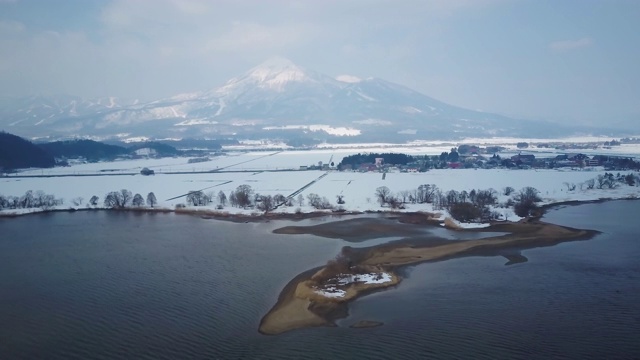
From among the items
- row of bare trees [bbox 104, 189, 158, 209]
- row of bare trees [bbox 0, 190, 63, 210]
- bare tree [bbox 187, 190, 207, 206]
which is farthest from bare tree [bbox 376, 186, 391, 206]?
row of bare trees [bbox 0, 190, 63, 210]

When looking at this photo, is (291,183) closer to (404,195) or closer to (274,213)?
(404,195)

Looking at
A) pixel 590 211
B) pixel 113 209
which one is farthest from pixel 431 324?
pixel 113 209

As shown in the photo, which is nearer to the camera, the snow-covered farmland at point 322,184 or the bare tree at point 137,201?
the bare tree at point 137,201

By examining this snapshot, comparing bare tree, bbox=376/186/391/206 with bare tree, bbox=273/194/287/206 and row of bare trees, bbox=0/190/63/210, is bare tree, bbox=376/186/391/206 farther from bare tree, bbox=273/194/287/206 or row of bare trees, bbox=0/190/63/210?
row of bare trees, bbox=0/190/63/210

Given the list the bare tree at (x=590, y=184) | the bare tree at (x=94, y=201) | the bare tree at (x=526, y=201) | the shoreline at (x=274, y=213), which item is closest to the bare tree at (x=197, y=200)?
the shoreline at (x=274, y=213)

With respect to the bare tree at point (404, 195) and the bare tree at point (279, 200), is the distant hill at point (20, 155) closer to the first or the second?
the bare tree at point (279, 200)

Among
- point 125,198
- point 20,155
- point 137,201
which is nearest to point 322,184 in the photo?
point 137,201
